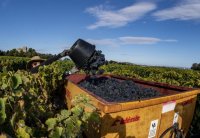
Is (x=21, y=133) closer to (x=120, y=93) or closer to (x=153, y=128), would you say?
(x=153, y=128)

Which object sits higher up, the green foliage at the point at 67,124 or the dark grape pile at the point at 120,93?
the green foliage at the point at 67,124


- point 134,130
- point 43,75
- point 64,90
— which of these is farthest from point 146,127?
point 43,75

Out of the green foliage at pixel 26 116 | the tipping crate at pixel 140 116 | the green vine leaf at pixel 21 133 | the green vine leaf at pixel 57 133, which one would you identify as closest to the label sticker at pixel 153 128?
the tipping crate at pixel 140 116

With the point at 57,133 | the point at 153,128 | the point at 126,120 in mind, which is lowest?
the point at 153,128

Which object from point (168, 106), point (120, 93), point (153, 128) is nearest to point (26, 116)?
point (153, 128)

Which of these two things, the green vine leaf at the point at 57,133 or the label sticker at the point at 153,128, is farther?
the label sticker at the point at 153,128

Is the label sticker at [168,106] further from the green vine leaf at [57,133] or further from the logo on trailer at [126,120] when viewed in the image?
the green vine leaf at [57,133]

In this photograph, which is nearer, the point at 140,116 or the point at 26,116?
the point at 26,116

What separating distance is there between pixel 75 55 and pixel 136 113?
181 centimetres

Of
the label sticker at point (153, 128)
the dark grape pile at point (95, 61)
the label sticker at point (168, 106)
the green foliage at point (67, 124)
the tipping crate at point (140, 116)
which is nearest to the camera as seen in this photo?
the green foliage at point (67, 124)

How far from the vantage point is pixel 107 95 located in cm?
461

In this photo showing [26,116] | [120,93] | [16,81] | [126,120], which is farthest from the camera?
[120,93]

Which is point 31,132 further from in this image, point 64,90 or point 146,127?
point 64,90

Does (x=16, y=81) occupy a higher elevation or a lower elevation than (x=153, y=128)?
higher
